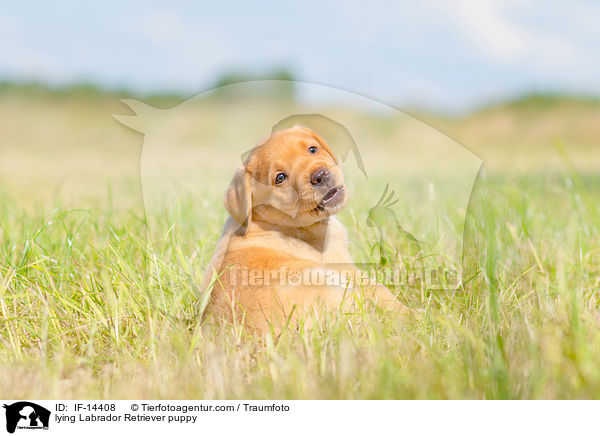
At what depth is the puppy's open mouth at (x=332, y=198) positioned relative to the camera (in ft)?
11.1

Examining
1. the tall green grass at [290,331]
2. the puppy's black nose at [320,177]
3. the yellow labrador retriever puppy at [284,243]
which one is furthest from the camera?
the puppy's black nose at [320,177]

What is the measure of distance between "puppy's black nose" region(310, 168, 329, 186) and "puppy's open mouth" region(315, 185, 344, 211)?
80 mm

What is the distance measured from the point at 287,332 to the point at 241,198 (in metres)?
0.87

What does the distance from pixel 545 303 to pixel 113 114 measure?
8.82 ft

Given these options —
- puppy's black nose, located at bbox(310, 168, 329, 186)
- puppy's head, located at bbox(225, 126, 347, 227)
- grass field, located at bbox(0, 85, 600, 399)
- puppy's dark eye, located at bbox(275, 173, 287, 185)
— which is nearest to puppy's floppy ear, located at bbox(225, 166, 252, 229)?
puppy's head, located at bbox(225, 126, 347, 227)

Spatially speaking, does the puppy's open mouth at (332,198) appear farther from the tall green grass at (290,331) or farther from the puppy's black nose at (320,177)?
the tall green grass at (290,331)

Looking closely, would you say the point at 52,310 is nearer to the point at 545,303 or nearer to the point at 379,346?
the point at 379,346
